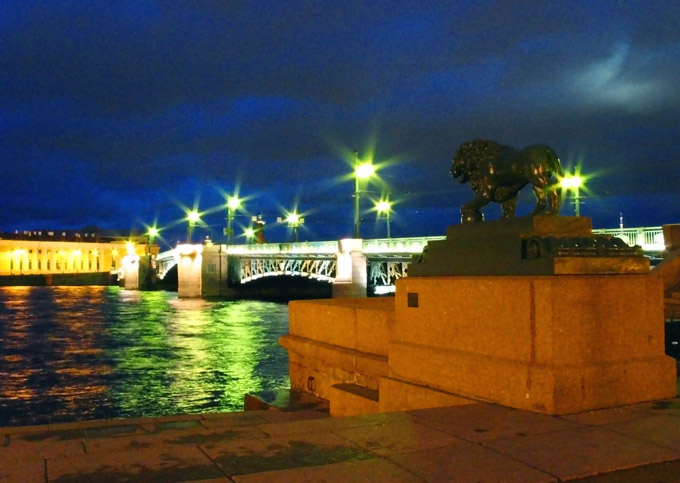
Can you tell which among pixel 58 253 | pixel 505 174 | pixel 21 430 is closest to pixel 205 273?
pixel 505 174

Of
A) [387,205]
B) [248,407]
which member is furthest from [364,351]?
[387,205]

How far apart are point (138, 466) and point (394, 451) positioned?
1.32 metres

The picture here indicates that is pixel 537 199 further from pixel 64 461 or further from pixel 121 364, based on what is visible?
pixel 121 364

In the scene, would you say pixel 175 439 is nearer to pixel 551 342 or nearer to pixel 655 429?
pixel 551 342

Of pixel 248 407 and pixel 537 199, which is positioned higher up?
pixel 537 199

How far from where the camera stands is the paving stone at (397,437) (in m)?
3.81

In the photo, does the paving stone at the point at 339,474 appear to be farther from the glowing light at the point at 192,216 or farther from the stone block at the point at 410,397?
the glowing light at the point at 192,216

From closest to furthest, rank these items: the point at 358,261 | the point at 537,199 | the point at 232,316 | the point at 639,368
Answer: the point at 639,368, the point at 537,199, the point at 232,316, the point at 358,261

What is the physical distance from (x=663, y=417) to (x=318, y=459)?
2365 mm

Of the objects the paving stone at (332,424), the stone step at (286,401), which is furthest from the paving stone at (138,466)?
the stone step at (286,401)

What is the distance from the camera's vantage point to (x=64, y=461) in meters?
3.58

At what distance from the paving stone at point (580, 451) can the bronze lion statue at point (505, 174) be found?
230 centimetres

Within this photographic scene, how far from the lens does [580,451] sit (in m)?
3.70

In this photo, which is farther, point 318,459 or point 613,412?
point 613,412
